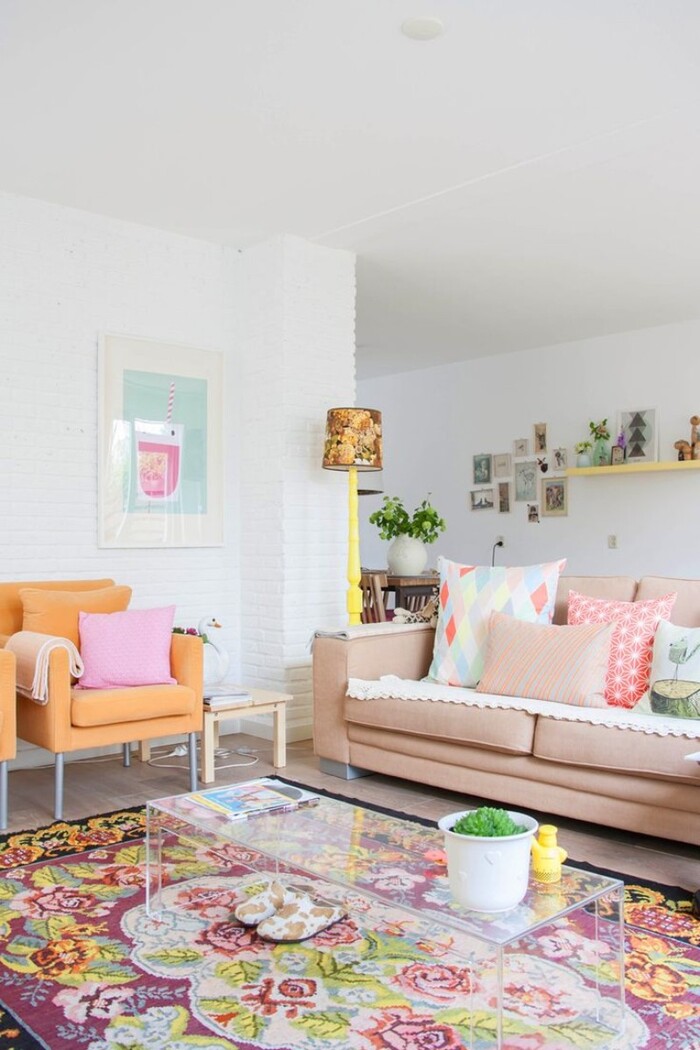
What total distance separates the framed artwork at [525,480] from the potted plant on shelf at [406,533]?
2.37 meters

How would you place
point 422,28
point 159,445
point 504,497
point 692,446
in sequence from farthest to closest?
point 504,497 < point 692,446 < point 159,445 < point 422,28

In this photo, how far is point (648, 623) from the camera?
3.56 metres

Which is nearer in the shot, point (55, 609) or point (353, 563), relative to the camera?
point (55, 609)

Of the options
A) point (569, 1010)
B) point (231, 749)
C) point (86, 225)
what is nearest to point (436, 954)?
point (569, 1010)

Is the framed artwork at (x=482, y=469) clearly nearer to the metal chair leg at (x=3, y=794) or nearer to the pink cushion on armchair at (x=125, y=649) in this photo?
the pink cushion on armchair at (x=125, y=649)

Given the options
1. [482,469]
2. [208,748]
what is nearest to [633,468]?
[482,469]

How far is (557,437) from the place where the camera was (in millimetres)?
7785

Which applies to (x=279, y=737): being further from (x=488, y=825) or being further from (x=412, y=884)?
(x=488, y=825)

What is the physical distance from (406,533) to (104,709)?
2630 millimetres

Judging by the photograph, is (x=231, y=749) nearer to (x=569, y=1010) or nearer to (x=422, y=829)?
(x=422, y=829)

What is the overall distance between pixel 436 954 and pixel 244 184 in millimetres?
3418

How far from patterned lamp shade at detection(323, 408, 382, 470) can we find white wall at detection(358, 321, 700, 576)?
10.4 ft

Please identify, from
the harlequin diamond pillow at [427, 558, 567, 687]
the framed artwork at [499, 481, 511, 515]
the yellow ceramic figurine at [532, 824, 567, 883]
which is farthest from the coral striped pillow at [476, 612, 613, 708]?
the framed artwork at [499, 481, 511, 515]

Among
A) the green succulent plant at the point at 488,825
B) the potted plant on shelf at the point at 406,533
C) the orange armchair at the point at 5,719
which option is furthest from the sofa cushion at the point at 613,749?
the potted plant on shelf at the point at 406,533
